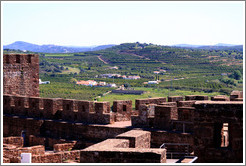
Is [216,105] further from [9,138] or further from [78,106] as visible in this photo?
[9,138]

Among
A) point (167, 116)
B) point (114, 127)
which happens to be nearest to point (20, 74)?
point (114, 127)

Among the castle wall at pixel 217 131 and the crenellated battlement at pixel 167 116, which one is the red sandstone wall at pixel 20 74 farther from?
the castle wall at pixel 217 131

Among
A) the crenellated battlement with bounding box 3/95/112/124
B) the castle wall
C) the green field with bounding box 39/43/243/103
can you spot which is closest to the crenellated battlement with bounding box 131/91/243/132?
the crenellated battlement with bounding box 3/95/112/124

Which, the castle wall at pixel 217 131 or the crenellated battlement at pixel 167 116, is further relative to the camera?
the crenellated battlement at pixel 167 116

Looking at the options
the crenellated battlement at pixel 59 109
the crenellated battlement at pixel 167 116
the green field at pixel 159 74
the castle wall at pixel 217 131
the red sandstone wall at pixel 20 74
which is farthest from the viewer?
the green field at pixel 159 74

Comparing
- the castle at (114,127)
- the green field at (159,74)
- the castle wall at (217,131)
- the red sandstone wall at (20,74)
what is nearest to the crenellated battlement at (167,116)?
the castle at (114,127)

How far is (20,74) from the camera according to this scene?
14.8 m

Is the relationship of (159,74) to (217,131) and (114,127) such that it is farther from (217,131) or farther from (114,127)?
(217,131)

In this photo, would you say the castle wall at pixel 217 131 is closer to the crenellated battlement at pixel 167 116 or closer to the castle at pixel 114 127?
the castle at pixel 114 127

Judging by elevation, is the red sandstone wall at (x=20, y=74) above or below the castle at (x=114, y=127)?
above

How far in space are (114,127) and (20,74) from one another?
474cm

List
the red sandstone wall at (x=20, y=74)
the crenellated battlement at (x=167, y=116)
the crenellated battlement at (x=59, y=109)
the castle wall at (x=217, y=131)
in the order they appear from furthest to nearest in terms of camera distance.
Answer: the red sandstone wall at (x=20, y=74), the crenellated battlement at (x=59, y=109), the crenellated battlement at (x=167, y=116), the castle wall at (x=217, y=131)

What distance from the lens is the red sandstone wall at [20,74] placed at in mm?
14602

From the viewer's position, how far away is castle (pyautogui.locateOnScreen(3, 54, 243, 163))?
7.47m
